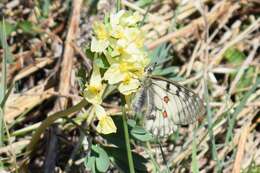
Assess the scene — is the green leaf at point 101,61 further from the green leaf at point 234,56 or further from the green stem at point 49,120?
the green leaf at point 234,56

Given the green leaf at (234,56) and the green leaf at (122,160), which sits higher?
the green leaf at (234,56)

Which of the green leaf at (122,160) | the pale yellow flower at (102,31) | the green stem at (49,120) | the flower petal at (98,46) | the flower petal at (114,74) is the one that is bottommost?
the green leaf at (122,160)

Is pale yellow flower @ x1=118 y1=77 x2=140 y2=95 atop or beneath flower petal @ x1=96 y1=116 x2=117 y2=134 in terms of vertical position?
atop

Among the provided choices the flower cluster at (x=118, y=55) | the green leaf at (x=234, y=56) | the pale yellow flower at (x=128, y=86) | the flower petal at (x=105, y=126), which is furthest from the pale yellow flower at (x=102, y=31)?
the green leaf at (x=234, y=56)

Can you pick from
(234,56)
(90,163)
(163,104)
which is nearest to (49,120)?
(90,163)

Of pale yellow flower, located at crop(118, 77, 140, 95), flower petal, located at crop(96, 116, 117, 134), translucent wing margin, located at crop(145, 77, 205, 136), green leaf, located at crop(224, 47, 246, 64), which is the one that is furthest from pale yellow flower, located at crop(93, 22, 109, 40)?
green leaf, located at crop(224, 47, 246, 64)

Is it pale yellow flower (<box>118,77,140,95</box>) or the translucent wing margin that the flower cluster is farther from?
the translucent wing margin
